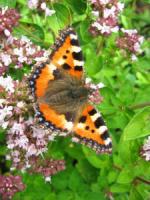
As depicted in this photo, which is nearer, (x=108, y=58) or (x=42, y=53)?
(x=42, y=53)

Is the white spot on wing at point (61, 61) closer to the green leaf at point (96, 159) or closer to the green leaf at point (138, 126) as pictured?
the green leaf at point (138, 126)

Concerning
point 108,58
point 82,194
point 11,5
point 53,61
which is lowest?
point 82,194

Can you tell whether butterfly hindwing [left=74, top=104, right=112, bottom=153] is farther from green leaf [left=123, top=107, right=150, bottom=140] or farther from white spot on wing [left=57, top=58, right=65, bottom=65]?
white spot on wing [left=57, top=58, right=65, bottom=65]

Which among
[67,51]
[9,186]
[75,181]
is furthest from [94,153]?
[67,51]

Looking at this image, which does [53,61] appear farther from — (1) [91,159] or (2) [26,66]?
(1) [91,159]

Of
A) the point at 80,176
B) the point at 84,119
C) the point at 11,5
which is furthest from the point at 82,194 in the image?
the point at 11,5

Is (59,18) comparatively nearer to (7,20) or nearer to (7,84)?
(7,20)

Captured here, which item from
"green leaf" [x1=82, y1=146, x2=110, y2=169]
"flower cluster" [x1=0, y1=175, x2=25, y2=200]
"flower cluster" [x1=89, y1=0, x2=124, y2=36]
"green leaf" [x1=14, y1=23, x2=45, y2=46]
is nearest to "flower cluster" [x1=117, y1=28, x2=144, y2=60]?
"flower cluster" [x1=89, y1=0, x2=124, y2=36]
